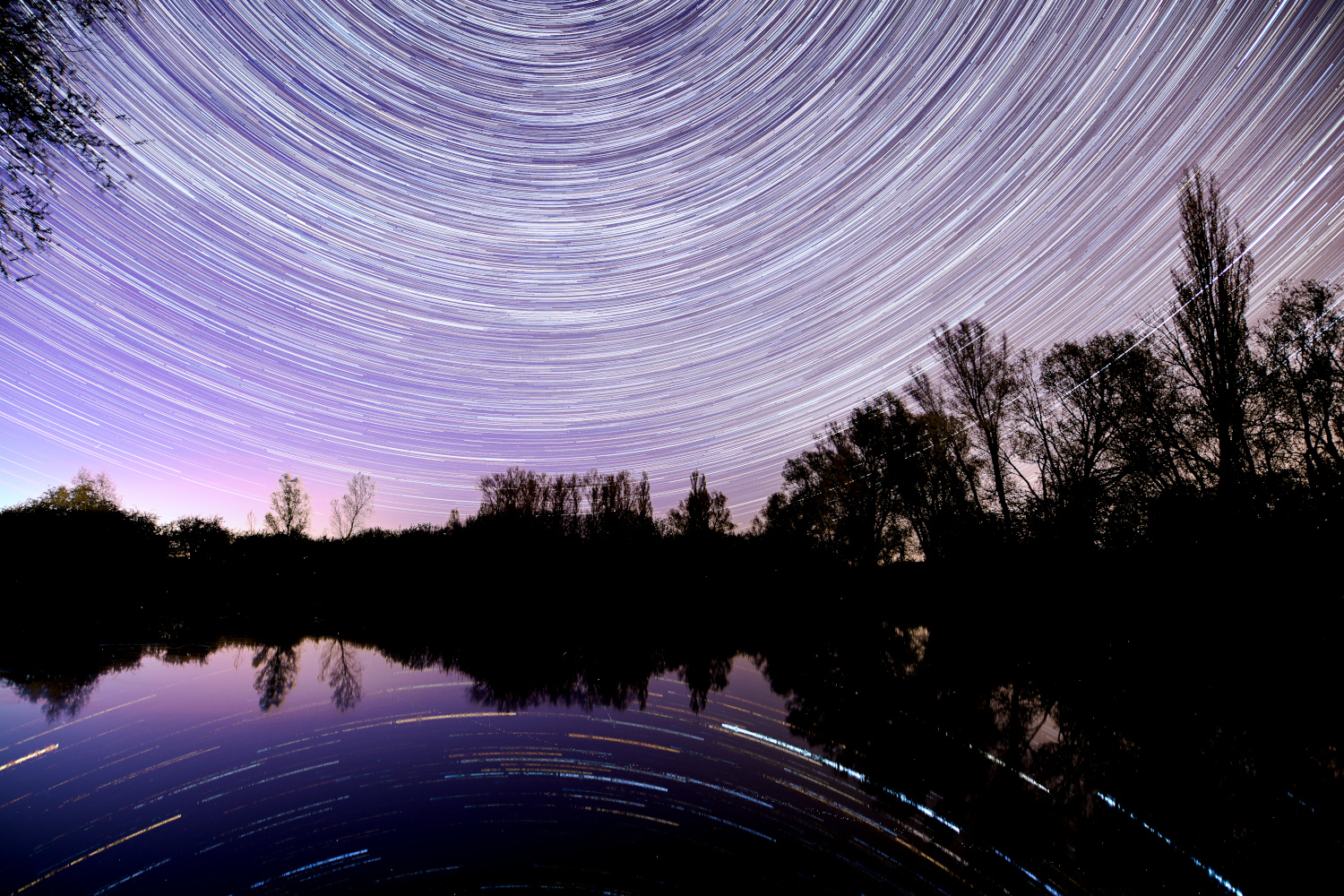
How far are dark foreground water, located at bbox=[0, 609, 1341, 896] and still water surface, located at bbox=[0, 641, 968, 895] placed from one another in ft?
0.09

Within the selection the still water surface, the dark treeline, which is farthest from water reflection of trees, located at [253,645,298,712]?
the dark treeline

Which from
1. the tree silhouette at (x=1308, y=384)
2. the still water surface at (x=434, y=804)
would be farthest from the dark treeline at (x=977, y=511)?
the still water surface at (x=434, y=804)

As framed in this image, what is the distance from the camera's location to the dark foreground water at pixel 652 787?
359 centimetres

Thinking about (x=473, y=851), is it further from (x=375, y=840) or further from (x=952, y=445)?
(x=952, y=445)

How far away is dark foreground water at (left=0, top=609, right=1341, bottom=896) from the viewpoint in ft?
11.8

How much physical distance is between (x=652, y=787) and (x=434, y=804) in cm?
211

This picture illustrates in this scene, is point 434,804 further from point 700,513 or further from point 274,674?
point 700,513

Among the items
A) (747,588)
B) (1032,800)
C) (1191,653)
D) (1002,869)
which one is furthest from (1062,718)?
(747,588)

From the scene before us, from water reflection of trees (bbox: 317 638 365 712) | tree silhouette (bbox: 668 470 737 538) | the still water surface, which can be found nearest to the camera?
the still water surface

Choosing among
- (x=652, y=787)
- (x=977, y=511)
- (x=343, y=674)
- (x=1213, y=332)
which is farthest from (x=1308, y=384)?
(x=343, y=674)

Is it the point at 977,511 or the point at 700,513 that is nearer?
the point at 977,511

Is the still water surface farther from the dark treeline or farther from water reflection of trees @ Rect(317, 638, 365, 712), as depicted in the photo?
the dark treeline

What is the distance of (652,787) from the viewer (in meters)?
5.06

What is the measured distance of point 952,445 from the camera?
2181 centimetres
